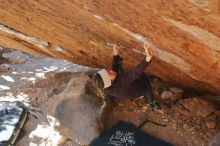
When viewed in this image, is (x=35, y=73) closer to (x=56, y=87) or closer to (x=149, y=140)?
(x=56, y=87)

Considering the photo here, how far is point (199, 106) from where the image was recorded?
536 cm

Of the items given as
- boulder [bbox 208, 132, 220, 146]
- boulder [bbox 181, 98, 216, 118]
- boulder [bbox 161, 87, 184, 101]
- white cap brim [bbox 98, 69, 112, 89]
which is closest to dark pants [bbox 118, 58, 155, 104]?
white cap brim [bbox 98, 69, 112, 89]

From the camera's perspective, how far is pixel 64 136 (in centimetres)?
599

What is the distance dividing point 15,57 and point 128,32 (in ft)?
21.8

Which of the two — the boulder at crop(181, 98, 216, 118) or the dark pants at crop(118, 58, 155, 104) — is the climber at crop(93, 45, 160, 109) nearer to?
the dark pants at crop(118, 58, 155, 104)

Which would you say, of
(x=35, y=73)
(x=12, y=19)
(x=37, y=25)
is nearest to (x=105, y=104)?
(x=37, y=25)

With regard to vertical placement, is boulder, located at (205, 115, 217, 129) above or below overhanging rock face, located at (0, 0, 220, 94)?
below

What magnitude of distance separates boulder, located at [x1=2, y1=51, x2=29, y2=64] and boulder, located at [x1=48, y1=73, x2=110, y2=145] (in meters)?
4.43

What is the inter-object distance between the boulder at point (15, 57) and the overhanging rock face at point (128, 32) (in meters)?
3.24

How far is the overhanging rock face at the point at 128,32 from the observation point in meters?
3.40

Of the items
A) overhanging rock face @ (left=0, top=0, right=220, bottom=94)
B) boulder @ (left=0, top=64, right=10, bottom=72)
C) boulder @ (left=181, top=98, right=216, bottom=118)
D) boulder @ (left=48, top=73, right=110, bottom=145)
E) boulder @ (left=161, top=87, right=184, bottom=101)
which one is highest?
overhanging rock face @ (left=0, top=0, right=220, bottom=94)

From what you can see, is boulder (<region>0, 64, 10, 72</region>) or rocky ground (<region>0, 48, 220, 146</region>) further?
boulder (<region>0, 64, 10, 72</region>)

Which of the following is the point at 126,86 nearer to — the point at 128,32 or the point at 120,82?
the point at 120,82

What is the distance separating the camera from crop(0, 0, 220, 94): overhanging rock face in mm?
3396
